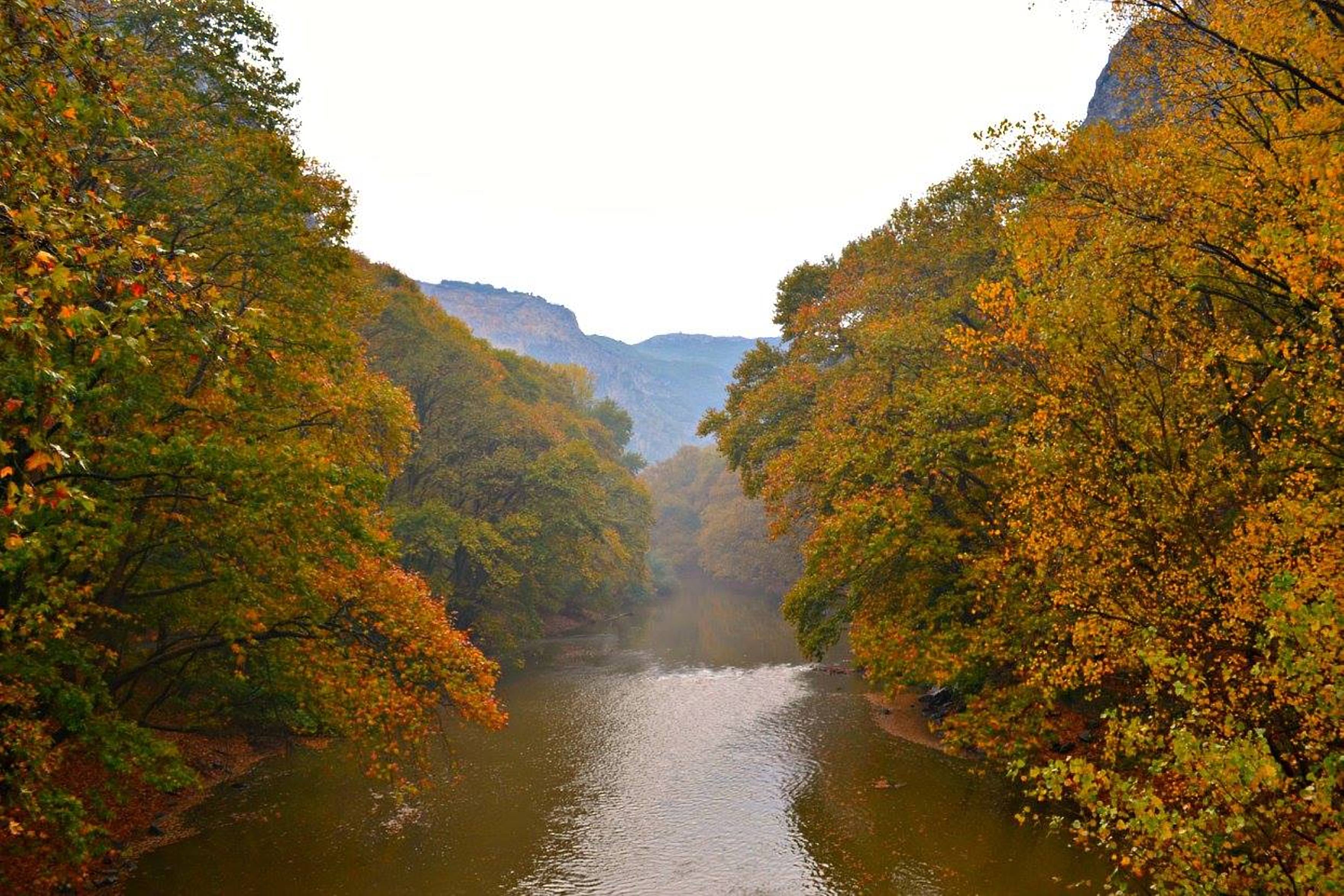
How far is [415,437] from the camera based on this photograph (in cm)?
4375

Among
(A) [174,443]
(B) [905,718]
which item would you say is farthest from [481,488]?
(A) [174,443]

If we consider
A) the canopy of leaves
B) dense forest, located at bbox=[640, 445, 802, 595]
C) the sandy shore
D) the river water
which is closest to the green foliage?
the river water

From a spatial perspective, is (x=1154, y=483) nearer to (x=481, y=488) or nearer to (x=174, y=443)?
(x=174, y=443)

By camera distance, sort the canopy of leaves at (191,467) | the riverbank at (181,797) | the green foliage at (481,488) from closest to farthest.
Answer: the canopy of leaves at (191,467) < the riverbank at (181,797) < the green foliage at (481,488)

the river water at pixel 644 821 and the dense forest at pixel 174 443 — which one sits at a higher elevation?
the dense forest at pixel 174 443

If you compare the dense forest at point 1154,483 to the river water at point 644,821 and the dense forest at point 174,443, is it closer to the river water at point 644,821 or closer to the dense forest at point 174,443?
the river water at point 644,821

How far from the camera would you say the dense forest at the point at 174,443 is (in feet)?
21.5

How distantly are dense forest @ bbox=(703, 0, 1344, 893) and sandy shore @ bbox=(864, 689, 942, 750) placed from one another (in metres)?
2.27

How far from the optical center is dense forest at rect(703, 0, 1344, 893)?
824 centimetres

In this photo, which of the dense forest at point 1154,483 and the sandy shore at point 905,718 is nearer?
the dense forest at point 1154,483

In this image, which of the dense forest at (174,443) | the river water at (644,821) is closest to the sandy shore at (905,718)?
the river water at (644,821)

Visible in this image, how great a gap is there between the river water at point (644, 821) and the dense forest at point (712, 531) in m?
32.0

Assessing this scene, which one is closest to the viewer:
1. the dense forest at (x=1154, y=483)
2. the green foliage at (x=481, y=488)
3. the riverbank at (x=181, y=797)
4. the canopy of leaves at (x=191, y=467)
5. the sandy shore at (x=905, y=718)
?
the dense forest at (x=1154, y=483)

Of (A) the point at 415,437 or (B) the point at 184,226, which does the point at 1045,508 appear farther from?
(A) the point at 415,437
